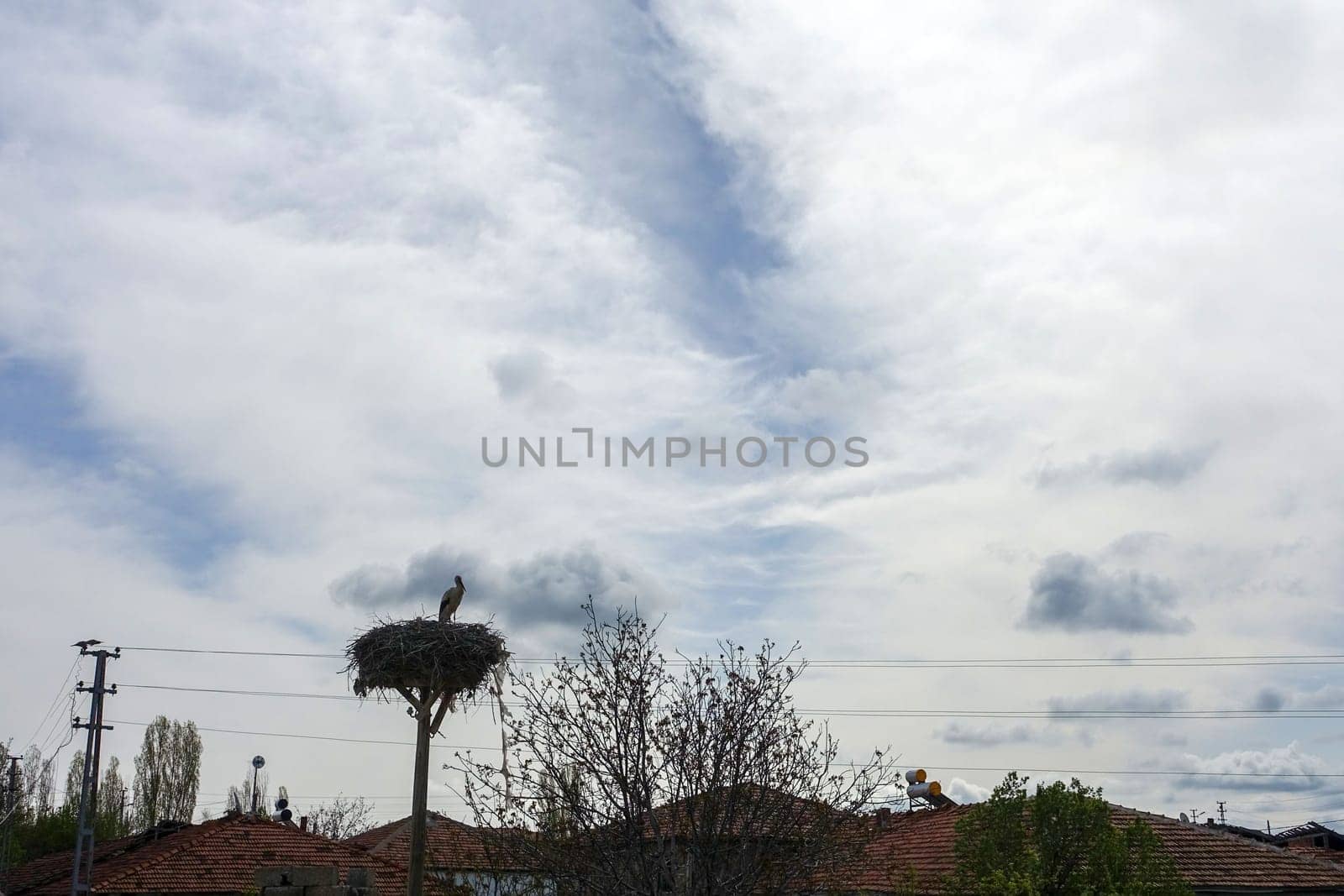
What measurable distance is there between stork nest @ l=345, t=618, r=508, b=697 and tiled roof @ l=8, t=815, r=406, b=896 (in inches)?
404

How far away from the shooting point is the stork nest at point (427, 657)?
63.2ft

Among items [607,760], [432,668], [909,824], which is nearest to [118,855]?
[432,668]

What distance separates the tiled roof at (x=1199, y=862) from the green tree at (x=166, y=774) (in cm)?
4376

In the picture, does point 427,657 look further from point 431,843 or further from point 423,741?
point 431,843

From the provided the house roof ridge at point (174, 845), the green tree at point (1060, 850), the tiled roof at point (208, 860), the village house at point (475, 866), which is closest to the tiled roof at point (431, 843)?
the village house at point (475, 866)

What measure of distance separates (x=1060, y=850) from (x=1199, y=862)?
1004cm

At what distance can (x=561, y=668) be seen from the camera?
1252 centimetres

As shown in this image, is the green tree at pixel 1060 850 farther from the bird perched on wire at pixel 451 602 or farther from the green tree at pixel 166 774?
the green tree at pixel 166 774

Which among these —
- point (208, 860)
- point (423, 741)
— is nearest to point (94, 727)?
point (208, 860)

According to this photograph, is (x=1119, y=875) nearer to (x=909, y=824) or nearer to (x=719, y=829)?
(x=719, y=829)

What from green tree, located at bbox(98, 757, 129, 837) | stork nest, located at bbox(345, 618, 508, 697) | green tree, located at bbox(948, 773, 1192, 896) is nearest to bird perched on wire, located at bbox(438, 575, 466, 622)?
stork nest, located at bbox(345, 618, 508, 697)

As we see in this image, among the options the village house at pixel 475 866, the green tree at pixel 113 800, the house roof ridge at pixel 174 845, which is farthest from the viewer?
the green tree at pixel 113 800

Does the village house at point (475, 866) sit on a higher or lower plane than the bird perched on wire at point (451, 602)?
lower

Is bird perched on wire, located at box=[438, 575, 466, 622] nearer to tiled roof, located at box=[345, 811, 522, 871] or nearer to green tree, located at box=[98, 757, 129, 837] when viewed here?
tiled roof, located at box=[345, 811, 522, 871]
